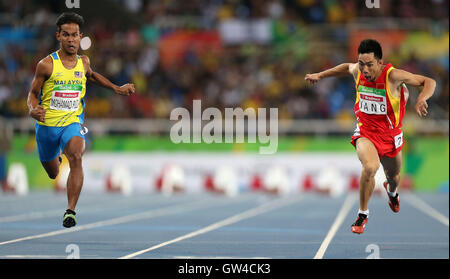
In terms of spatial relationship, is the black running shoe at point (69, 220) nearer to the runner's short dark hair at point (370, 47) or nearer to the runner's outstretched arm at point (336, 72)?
the runner's outstretched arm at point (336, 72)

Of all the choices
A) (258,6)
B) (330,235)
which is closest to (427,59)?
(258,6)

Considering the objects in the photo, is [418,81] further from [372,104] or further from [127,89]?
[127,89]

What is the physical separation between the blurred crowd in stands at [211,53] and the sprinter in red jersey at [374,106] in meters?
14.0

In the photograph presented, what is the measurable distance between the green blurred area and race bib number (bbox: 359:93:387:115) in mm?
13487

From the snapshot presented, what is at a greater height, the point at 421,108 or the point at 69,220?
the point at 421,108

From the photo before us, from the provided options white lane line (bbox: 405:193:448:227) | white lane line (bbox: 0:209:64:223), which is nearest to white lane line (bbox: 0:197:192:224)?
white lane line (bbox: 0:209:64:223)

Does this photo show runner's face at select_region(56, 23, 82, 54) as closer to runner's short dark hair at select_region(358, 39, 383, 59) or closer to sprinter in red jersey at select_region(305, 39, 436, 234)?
sprinter in red jersey at select_region(305, 39, 436, 234)

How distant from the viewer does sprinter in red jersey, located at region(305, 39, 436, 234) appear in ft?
27.8

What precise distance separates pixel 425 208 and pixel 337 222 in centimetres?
395

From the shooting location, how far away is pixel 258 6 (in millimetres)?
26578

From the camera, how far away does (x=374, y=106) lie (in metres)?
8.96

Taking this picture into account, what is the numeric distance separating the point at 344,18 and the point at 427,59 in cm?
334

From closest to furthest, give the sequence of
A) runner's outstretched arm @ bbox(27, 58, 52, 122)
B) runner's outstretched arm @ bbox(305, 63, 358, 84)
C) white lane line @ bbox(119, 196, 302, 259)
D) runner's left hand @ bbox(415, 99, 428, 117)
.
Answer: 1. runner's left hand @ bbox(415, 99, 428, 117)
2. runner's outstretched arm @ bbox(27, 58, 52, 122)
3. runner's outstretched arm @ bbox(305, 63, 358, 84)
4. white lane line @ bbox(119, 196, 302, 259)

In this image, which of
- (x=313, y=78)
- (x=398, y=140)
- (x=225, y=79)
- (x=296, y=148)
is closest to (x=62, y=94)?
(x=313, y=78)
